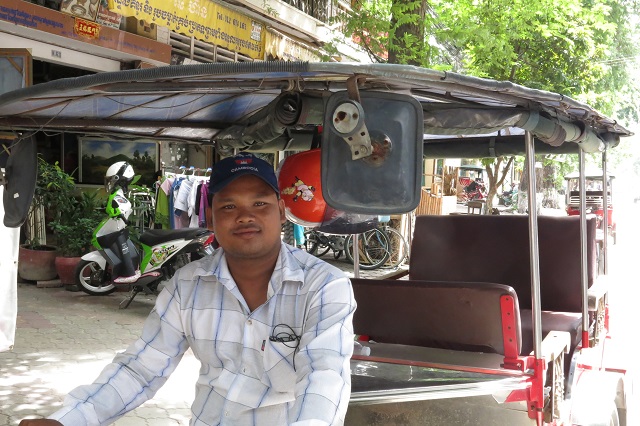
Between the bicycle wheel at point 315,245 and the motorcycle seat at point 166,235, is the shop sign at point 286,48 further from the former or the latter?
the motorcycle seat at point 166,235

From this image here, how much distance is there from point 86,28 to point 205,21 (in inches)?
85.7

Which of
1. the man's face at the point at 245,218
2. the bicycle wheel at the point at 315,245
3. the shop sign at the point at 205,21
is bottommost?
the bicycle wheel at the point at 315,245

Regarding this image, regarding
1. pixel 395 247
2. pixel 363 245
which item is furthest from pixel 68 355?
pixel 395 247

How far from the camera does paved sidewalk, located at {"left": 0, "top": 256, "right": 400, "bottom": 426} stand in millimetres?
4742

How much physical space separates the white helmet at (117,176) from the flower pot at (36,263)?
1.48m

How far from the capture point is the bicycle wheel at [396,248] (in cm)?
1141

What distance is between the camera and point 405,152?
1.95m

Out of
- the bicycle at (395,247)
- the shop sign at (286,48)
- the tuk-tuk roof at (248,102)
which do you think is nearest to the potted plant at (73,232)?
the shop sign at (286,48)

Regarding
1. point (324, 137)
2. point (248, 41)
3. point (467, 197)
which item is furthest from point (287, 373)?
point (467, 197)

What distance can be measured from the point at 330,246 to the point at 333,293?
383 inches

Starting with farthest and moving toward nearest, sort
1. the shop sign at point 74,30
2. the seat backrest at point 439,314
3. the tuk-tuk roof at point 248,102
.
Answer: the shop sign at point 74,30
the seat backrest at point 439,314
the tuk-tuk roof at point 248,102

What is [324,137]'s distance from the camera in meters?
1.96

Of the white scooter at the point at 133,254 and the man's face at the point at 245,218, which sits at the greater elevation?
the man's face at the point at 245,218

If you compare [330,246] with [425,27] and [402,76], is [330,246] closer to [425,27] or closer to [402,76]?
[425,27]
